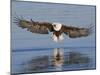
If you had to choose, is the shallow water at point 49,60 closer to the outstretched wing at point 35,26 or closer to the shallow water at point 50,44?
the shallow water at point 50,44

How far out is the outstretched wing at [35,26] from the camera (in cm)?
213

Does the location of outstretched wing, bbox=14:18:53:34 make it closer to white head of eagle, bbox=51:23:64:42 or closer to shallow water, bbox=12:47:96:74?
white head of eagle, bbox=51:23:64:42

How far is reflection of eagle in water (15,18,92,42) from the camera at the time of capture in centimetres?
215

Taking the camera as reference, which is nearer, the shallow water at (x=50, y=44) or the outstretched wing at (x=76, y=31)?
the shallow water at (x=50, y=44)

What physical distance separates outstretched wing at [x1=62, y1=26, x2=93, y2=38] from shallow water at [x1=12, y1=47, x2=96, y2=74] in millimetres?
139

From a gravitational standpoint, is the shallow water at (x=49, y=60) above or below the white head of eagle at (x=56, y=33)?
below

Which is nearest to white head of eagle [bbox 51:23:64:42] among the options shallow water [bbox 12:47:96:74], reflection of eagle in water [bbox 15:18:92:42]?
reflection of eagle in water [bbox 15:18:92:42]

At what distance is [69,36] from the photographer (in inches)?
90.8

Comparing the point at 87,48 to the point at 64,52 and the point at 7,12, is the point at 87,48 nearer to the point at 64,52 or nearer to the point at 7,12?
the point at 64,52

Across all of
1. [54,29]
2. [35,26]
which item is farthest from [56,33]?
[35,26]

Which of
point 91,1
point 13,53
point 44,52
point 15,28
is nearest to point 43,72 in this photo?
point 44,52

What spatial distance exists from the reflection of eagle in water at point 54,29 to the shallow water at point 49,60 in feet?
0.46

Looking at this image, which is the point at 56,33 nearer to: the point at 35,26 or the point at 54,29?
the point at 54,29

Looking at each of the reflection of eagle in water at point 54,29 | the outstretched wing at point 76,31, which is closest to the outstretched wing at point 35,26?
the reflection of eagle in water at point 54,29
